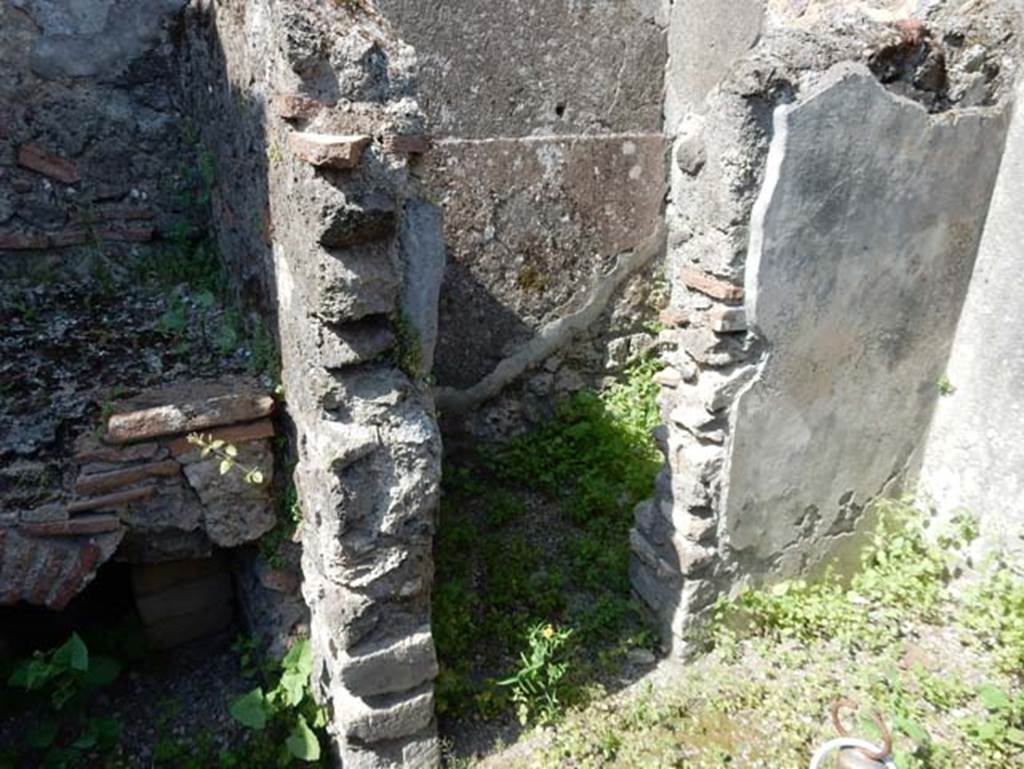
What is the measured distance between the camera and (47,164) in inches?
144

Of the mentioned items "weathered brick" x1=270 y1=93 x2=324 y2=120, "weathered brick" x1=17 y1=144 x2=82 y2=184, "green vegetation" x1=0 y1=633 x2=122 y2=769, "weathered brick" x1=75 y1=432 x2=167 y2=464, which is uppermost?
"weathered brick" x1=270 y1=93 x2=324 y2=120

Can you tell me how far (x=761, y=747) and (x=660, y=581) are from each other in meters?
0.75

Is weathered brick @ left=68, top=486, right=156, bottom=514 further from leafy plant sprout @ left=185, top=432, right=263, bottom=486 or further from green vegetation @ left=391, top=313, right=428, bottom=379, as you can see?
green vegetation @ left=391, top=313, right=428, bottom=379

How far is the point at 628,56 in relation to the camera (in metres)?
4.48

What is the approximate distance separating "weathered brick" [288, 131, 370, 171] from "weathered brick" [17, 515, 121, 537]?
1474 mm

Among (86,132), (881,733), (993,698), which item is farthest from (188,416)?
(993,698)

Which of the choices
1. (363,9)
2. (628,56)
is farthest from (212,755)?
(628,56)

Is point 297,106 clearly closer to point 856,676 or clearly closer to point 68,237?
point 68,237

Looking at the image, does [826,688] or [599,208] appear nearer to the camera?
[826,688]

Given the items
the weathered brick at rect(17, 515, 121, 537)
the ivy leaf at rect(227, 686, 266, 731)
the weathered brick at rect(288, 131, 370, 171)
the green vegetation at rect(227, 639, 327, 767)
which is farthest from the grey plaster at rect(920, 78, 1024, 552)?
the weathered brick at rect(17, 515, 121, 537)

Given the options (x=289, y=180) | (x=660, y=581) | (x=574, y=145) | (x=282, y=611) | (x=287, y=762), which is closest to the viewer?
(x=289, y=180)

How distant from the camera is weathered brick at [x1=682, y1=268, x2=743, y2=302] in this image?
2.71m

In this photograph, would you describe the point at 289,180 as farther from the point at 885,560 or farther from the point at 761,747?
the point at 885,560

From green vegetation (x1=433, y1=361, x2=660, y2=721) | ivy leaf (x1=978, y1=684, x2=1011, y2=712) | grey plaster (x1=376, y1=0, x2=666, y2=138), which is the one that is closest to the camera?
ivy leaf (x1=978, y1=684, x2=1011, y2=712)
